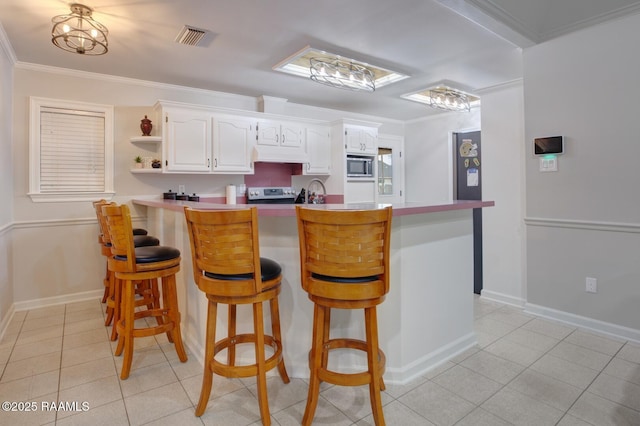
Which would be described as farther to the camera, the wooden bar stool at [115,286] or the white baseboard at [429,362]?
the wooden bar stool at [115,286]

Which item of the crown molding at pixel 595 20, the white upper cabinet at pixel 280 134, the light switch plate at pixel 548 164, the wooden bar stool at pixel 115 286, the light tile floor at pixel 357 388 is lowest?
the light tile floor at pixel 357 388

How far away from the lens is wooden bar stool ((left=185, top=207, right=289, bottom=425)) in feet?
5.34

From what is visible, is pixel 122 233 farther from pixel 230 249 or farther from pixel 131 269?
pixel 230 249

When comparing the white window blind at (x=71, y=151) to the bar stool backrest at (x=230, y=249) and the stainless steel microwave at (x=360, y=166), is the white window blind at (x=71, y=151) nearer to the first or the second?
the bar stool backrest at (x=230, y=249)

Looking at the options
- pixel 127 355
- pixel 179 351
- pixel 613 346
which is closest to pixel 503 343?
pixel 613 346

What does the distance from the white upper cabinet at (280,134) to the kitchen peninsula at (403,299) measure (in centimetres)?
247

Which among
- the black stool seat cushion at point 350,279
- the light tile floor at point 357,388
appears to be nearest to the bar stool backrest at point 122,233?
the light tile floor at point 357,388

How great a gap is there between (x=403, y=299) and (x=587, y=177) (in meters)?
2.05

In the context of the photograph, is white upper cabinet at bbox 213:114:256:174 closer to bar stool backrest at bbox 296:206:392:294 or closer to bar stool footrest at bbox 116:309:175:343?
bar stool footrest at bbox 116:309:175:343

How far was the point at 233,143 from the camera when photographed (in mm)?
4270

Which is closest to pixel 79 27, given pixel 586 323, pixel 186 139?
pixel 186 139

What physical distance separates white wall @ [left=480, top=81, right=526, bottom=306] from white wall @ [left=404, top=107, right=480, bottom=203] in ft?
5.95

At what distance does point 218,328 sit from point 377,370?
1.13 meters

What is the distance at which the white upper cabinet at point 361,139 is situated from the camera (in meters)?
5.12
